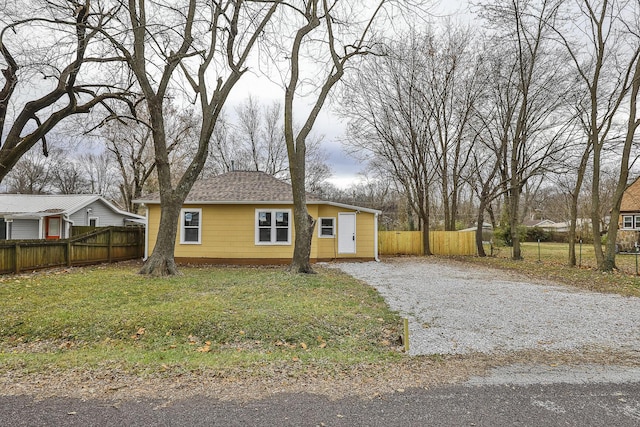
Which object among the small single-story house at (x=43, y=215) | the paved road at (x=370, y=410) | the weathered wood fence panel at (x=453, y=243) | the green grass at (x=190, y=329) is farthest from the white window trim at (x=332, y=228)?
the small single-story house at (x=43, y=215)

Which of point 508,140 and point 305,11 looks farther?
point 508,140

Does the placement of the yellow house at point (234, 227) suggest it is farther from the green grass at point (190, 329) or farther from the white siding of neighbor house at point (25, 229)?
the white siding of neighbor house at point (25, 229)

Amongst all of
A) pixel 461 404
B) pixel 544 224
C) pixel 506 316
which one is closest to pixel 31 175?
pixel 506 316

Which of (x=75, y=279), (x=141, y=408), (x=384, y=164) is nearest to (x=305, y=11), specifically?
(x=75, y=279)

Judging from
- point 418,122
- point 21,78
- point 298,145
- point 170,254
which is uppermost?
point 418,122

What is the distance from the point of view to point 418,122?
22094mm

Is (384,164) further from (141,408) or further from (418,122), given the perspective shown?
(141,408)

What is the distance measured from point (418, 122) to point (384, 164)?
190 inches

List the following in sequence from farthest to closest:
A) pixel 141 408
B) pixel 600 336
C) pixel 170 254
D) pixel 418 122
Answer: pixel 418 122
pixel 170 254
pixel 600 336
pixel 141 408

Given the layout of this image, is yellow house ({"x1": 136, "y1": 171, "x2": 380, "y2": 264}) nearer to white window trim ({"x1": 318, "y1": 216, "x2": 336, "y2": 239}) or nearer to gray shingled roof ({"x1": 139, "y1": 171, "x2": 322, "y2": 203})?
gray shingled roof ({"x1": 139, "y1": 171, "x2": 322, "y2": 203})

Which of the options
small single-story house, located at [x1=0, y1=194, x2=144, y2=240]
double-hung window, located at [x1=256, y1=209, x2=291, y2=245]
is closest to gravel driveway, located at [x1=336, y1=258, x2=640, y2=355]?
double-hung window, located at [x1=256, y1=209, x2=291, y2=245]

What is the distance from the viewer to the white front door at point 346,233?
16688mm

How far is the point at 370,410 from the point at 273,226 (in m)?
12.7

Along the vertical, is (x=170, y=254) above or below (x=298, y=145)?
below
